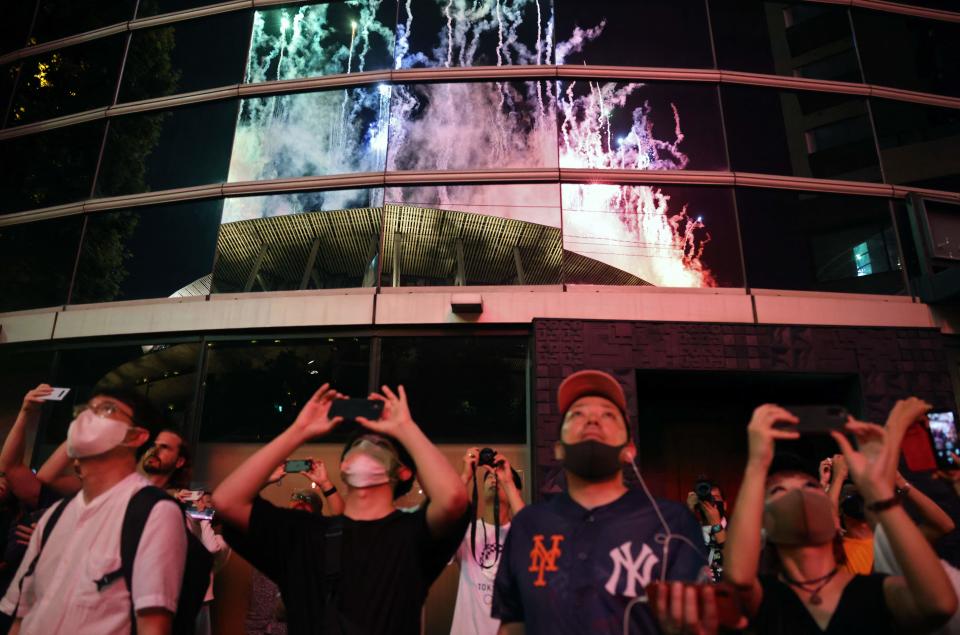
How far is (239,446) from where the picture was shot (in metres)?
7.10

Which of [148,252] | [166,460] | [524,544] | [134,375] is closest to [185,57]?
[148,252]

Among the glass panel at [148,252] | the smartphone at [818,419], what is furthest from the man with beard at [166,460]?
the glass panel at [148,252]

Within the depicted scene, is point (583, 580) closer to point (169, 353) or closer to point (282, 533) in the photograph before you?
point (282, 533)

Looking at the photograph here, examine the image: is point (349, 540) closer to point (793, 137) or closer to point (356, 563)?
point (356, 563)

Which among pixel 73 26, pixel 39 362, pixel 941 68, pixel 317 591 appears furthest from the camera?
pixel 73 26

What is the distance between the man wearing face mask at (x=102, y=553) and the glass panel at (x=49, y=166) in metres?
8.27

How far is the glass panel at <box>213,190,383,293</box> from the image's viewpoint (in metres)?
7.66

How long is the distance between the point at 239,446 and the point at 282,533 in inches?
203

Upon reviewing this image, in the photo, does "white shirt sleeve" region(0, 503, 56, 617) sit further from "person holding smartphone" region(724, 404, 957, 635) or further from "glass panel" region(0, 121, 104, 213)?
"glass panel" region(0, 121, 104, 213)

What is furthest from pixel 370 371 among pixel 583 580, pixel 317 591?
pixel 583 580

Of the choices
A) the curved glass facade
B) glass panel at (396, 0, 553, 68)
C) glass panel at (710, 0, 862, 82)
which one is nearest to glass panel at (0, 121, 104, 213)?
the curved glass facade

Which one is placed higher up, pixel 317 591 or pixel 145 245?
pixel 145 245

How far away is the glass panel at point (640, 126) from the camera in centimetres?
802

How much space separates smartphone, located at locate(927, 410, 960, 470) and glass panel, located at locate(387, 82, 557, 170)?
20.0 feet
